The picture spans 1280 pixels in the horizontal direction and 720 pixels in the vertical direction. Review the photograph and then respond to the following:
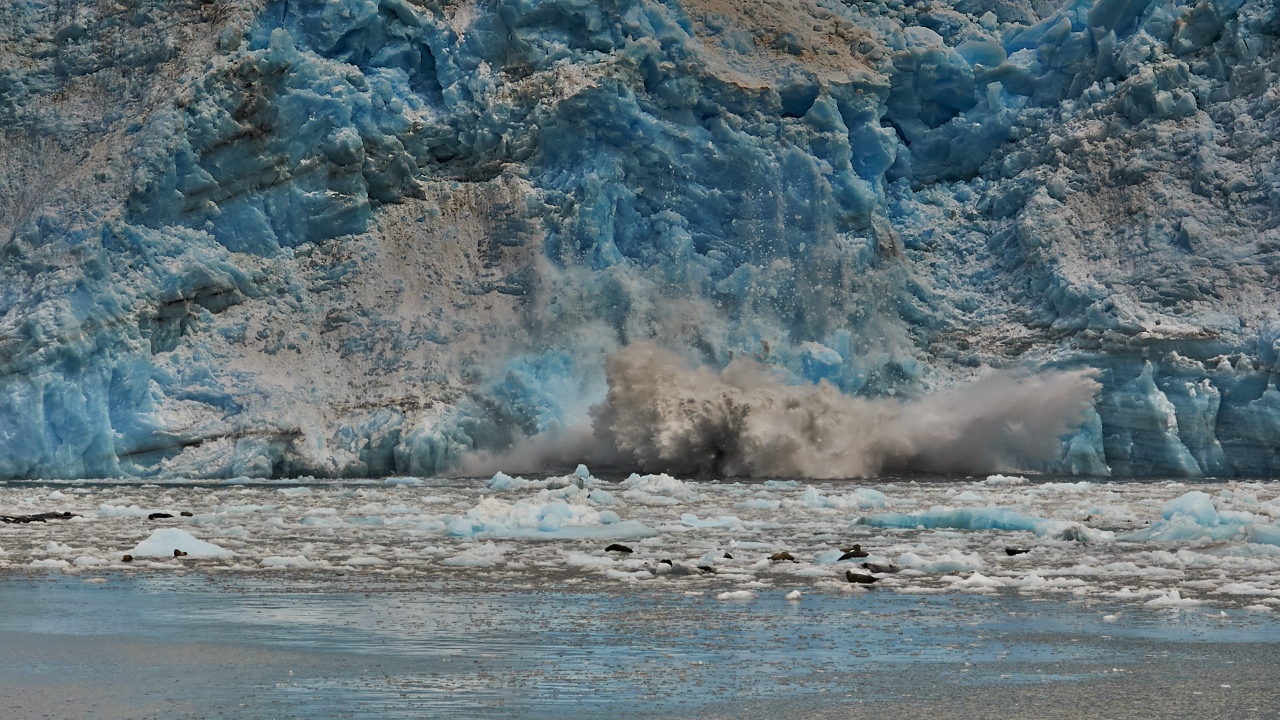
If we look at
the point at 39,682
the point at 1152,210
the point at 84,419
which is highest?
the point at 1152,210

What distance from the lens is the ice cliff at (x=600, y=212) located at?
80.2 ft

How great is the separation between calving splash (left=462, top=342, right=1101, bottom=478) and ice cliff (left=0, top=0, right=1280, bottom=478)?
447 mm

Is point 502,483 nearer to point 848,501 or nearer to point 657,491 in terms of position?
point 657,491

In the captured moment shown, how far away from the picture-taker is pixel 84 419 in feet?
76.2

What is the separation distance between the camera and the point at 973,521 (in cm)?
1366

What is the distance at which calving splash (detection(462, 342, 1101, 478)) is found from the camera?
81.9ft

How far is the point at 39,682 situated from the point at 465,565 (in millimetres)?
4735

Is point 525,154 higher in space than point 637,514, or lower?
higher

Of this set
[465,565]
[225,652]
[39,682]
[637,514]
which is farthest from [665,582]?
[637,514]

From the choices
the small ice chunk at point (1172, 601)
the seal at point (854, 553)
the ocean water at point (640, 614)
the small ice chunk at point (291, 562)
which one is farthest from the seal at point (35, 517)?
the small ice chunk at point (1172, 601)

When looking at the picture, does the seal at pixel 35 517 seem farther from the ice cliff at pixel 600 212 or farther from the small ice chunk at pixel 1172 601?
the small ice chunk at pixel 1172 601

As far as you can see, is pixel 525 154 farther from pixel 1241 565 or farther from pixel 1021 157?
pixel 1241 565

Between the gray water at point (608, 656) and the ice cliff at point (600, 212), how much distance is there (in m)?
15.9

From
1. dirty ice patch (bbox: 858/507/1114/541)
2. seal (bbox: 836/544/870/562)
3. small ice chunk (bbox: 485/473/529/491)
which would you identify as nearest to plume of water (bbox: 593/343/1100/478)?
small ice chunk (bbox: 485/473/529/491)
